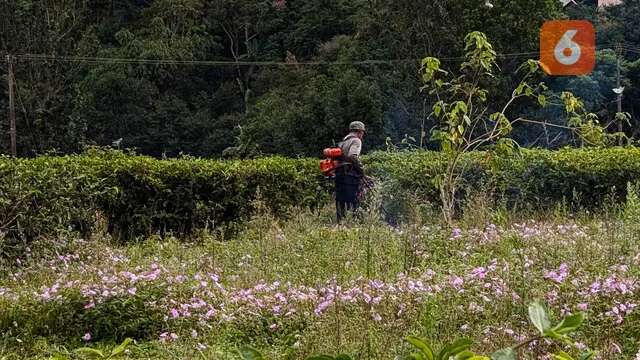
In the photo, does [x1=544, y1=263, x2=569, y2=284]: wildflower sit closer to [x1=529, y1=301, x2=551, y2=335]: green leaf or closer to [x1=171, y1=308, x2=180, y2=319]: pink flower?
[x1=171, y1=308, x2=180, y2=319]: pink flower

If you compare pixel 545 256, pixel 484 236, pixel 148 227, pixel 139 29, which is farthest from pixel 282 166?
pixel 139 29

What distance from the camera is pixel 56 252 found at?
6.90m

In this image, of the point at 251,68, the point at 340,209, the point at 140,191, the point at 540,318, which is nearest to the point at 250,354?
the point at 540,318

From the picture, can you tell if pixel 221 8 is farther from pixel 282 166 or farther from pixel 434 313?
pixel 434 313

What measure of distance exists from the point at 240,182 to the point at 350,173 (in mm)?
1493

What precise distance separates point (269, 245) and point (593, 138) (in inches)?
154

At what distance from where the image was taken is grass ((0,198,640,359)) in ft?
12.3

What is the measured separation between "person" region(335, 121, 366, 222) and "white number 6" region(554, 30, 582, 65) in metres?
21.0

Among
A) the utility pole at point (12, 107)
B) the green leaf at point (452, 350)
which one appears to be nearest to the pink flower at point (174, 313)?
the green leaf at point (452, 350)

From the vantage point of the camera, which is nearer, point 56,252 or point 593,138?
point 56,252

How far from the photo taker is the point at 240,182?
1001cm

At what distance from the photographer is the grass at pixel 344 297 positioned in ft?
12.3

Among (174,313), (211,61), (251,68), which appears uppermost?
(174,313)

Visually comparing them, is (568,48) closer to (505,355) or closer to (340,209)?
(340,209)
